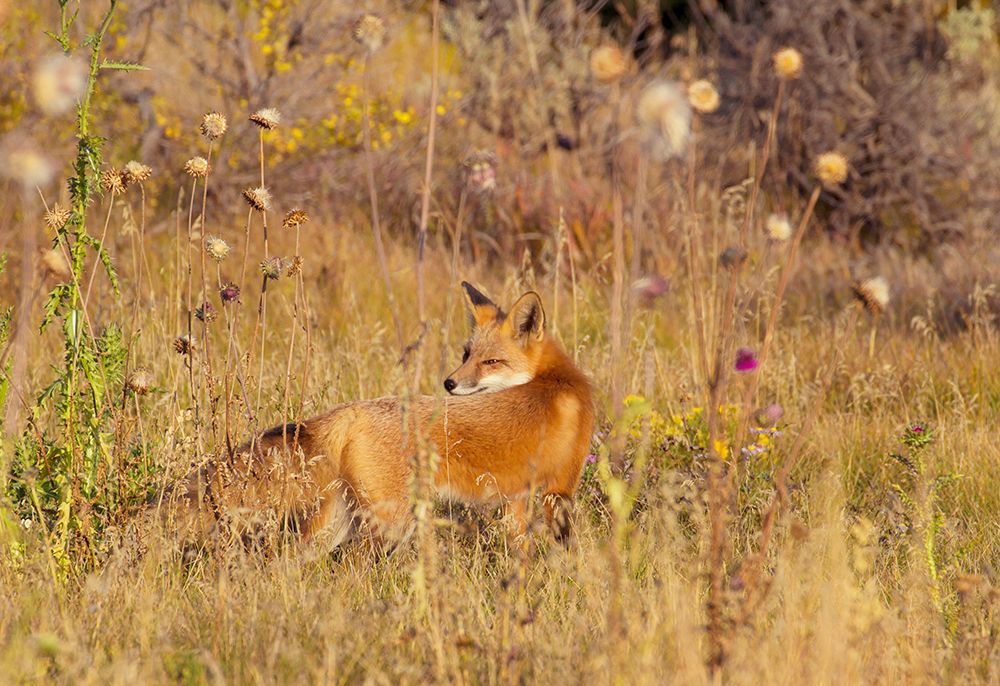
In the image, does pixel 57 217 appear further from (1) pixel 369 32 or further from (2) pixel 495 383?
(2) pixel 495 383

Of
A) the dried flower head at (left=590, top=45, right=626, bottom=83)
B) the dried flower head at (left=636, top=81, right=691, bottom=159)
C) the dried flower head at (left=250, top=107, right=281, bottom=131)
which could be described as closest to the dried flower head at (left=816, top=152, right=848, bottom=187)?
the dried flower head at (left=636, top=81, right=691, bottom=159)

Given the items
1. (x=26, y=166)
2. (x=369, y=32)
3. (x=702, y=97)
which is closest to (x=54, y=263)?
(x=26, y=166)

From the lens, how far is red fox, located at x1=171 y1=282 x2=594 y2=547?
428 cm

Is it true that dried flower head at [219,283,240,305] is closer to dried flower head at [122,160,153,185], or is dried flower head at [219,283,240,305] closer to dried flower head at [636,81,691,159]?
dried flower head at [122,160,153,185]

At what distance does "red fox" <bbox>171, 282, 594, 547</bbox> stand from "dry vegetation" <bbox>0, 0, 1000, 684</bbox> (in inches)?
6.2

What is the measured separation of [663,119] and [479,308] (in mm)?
2637

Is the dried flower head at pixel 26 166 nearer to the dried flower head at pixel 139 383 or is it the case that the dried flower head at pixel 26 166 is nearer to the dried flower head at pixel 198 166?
the dried flower head at pixel 198 166

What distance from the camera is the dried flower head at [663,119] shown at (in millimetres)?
3211

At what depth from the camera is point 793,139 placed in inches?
458

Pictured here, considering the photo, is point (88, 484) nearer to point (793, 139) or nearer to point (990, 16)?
point (793, 139)

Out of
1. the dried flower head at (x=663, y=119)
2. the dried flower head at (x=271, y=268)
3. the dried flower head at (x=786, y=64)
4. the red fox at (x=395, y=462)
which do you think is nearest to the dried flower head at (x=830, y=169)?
the dried flower head at (x=786, y=64)

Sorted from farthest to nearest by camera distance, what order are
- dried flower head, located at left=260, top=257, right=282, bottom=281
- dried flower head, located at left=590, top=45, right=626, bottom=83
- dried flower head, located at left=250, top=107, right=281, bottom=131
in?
1. dried flower head, located at left=260, top=257, right=282, bottom=281
2. dried flower head, located at left=250, top=107, right=281, bottom=131
3. dried flower head, located at left=590, top=45, right=626, bottom=83

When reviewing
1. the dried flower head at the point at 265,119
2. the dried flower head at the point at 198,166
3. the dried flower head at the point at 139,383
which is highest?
the dried flower head at the point at 265,119

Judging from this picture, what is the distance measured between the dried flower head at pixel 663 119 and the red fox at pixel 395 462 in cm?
135
